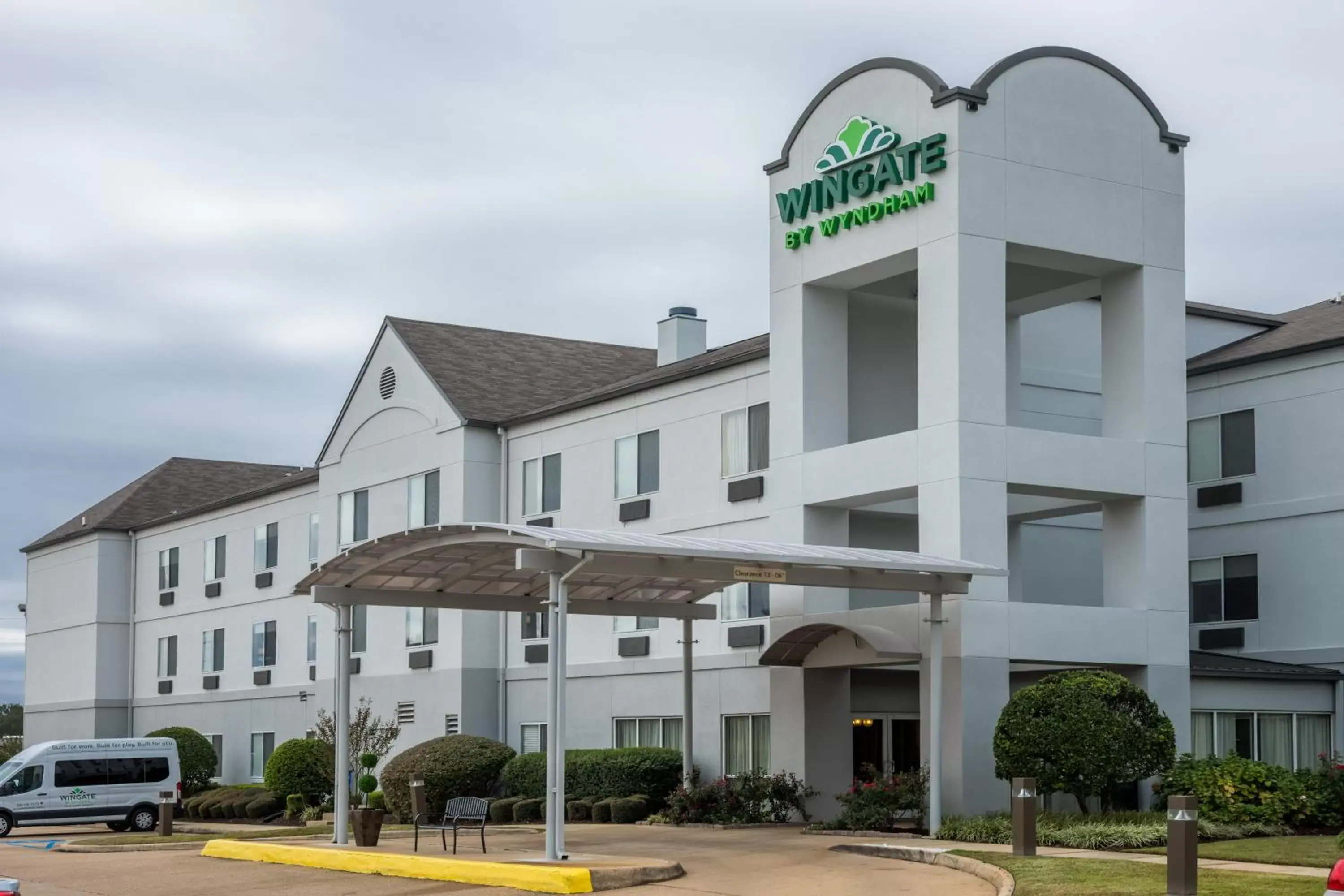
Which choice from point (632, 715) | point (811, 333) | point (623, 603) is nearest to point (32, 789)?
point (632, 715)

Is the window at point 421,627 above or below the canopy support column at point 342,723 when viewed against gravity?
above

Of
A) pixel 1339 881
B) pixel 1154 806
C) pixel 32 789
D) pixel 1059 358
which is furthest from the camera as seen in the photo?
pixel 32 789

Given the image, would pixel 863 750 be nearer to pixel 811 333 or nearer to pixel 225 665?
pixel 811 333

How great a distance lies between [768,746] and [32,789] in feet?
56.4

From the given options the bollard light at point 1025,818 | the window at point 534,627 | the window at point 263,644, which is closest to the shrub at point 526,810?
the window at point 534,627

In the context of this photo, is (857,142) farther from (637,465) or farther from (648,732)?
(648,732)

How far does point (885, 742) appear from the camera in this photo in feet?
109

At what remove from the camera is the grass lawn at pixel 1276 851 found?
2189 cm

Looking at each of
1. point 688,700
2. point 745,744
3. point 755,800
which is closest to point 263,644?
point 745,744

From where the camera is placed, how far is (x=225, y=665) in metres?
55.0

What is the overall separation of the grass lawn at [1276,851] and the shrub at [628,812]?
1204 centimetres

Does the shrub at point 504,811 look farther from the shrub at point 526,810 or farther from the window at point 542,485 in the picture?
the window at point 542,485

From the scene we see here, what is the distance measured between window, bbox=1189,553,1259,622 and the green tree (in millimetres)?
8695

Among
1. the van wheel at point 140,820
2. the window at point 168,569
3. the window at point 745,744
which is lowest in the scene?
the van wheel at point 140,820
